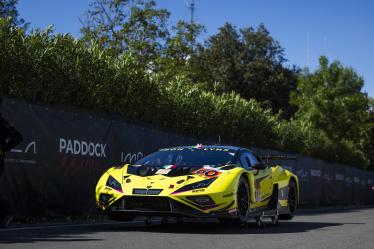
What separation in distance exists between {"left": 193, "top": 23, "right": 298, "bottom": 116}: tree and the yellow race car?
157 ft

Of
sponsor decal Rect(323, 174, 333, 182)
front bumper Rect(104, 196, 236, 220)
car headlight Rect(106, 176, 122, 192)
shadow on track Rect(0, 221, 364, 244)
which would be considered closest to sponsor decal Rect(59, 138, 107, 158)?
shadow on track Rect(0, 221, 364, 244)

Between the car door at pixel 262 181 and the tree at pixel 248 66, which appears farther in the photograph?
the tree at pixel 248 66

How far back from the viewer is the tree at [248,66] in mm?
60375

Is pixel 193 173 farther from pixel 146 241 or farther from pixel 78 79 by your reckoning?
pixel 78 79

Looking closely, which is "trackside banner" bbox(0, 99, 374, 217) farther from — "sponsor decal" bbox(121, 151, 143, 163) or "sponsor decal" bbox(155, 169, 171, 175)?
"sponsor decal" bbox(155, 169, 171, 175)

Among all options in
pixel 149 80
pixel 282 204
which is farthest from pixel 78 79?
pixel 282 204

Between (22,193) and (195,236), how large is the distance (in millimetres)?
3556

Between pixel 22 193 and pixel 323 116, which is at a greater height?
pixel 323 116

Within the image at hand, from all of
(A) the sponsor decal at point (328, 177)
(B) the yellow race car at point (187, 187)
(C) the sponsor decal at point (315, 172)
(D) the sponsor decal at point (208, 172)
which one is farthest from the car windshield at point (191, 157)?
(A) the sponsor decal at point (328, 177)

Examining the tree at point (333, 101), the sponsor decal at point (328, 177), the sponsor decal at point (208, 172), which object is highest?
the tree at point (333, 101)

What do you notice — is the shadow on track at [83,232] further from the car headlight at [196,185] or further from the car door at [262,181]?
the car headlight at [196,185]

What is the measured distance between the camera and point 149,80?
18750 millimetres

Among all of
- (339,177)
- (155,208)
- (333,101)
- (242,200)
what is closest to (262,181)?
(242,200)

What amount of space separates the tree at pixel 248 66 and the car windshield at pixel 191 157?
4753 cm
